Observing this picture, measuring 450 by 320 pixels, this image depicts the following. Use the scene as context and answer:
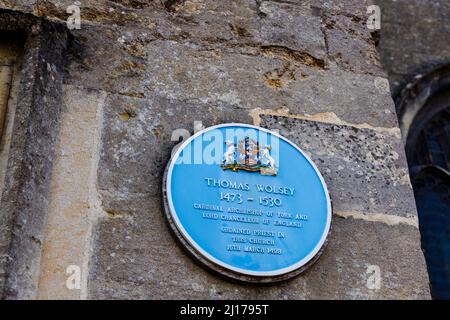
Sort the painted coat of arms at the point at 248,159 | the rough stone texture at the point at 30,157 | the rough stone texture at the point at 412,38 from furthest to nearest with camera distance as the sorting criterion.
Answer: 1. the rough stone texture at the point at 412,38
2. the painted coat of arms at the point at 248,159
3. the rough stone texture at the point at 30,157

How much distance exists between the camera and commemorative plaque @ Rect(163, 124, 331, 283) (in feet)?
9.37

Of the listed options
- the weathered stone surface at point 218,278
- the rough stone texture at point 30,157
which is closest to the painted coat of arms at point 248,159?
the weathered stone surface at point 218,278

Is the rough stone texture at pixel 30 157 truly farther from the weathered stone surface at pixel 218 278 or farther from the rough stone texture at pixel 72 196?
the weathered stone surface at pixel 218 278

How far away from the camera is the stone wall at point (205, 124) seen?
9.23 feet

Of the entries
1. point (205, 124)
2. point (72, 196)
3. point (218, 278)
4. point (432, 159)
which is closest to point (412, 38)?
point (432, 159)

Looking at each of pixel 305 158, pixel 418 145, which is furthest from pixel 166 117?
pixel 418 145

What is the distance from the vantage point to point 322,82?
3.55m

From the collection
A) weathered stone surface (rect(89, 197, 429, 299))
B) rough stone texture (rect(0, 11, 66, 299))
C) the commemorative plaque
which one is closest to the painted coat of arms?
the commemorative plaque

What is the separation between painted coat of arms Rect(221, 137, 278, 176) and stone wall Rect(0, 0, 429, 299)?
0.60ft

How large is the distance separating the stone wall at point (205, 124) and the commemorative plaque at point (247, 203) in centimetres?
8
